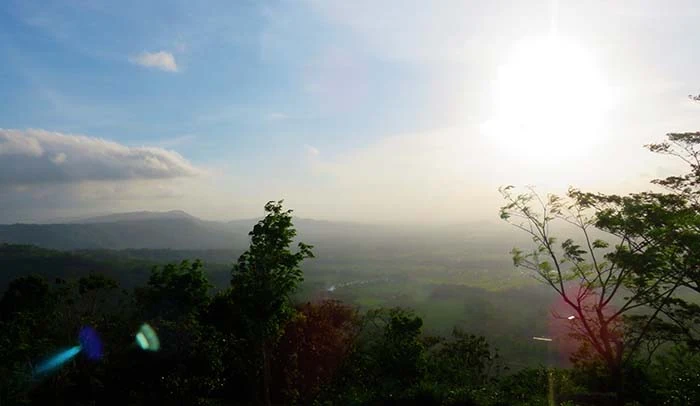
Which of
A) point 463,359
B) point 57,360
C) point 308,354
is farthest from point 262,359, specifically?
point 463,359

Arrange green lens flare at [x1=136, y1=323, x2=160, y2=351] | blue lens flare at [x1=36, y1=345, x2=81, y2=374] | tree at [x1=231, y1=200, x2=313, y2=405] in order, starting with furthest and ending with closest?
green lens flare at [x1=136, y1=323, x2=160, y2=351] < blue lens flare at [x1=36, y1=345, x2=81, y2=374] < tree at [x1=231, y1=200, x2=313, y2=405]

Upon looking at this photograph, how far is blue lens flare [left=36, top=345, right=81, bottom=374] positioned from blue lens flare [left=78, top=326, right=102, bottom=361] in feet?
0.93

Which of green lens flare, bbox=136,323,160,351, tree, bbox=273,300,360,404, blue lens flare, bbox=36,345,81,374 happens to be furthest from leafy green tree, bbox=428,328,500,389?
blue lens flare, bbox=36,345,81,374

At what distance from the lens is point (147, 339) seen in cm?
1244

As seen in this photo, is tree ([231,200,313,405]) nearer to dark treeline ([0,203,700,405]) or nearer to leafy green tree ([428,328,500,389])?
dark treeline ([0,203,700,405])

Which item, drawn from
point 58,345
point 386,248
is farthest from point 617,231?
point 386,248

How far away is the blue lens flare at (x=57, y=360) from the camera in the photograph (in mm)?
10594

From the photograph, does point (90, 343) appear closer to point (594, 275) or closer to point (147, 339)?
point (147, 339)

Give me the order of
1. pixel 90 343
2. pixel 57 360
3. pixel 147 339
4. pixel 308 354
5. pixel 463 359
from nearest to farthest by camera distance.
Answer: pixel 57 360 < pixel 90 343 < pixel 147 339 < pixel 308 354 < pixel 463 359

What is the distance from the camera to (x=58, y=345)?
1222 centimetres

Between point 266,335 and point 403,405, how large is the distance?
3.50 meters

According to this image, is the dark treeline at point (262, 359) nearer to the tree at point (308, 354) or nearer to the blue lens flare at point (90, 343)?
the tree at point (308, 354)

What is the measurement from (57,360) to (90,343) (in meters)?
1.27

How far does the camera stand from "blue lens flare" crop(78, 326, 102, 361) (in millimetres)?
11984
